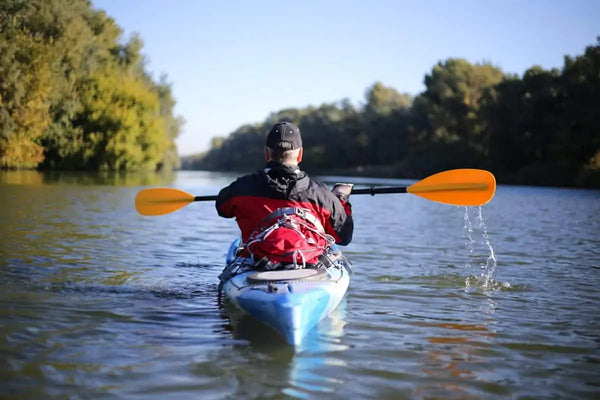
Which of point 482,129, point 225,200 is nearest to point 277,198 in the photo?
point 225,200

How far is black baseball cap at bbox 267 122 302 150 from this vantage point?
442 cm

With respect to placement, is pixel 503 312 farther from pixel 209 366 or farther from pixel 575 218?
pixel 575 218

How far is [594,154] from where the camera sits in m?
34.8

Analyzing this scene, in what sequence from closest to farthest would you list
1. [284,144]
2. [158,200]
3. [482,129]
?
[284,144]
[158,200]
[482,129]

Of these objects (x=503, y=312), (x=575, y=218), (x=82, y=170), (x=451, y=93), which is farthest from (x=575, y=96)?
(x=503, y=312)

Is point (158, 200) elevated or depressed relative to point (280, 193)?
depressed

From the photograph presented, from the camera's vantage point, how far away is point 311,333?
13.9 ft

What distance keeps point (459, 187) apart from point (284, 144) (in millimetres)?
2345

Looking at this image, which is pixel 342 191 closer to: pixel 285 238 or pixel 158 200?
pixel 285 238

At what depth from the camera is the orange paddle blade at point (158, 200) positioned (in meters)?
6.19

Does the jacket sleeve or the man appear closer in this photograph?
the man

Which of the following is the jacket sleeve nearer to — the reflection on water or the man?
the man

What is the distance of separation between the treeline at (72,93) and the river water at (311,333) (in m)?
19.1

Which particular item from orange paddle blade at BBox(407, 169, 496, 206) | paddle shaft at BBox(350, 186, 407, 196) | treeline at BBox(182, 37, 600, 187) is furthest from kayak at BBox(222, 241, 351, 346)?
treeline at BBox(182, 37, 600, 187)
